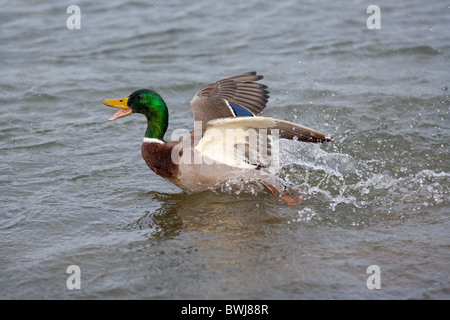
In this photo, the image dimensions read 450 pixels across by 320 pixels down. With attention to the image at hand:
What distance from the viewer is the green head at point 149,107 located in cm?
493

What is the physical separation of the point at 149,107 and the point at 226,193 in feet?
3.21

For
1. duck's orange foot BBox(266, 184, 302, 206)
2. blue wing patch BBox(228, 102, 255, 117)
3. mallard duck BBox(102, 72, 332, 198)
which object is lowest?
duck's orange foot BBox(266, 184, 302, 206)

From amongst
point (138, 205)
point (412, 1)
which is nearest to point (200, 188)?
point (138, 205)

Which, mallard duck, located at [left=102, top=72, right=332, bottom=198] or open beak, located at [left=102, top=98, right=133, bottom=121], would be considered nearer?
mallard duck, located at [left=102, top=72, right=332, bottom=198]

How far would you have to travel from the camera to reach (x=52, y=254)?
3939 millimetres

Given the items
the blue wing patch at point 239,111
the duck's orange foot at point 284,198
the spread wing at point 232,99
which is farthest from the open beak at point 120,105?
the duck's orange foot at point 284,198

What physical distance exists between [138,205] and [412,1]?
699cm

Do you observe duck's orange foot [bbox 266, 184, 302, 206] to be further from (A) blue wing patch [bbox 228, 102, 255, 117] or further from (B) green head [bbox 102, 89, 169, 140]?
(B) green head [bbox 102, 89, 169, 140]

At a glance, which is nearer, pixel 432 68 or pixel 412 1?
pixel 432 68

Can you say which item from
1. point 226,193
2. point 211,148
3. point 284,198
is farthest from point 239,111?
point 284,198

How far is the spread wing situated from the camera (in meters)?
4.97

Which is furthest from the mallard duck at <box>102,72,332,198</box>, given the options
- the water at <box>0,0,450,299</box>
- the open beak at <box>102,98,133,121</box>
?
the water at <box>0,0,450,299</box>

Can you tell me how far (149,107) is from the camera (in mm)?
4957
